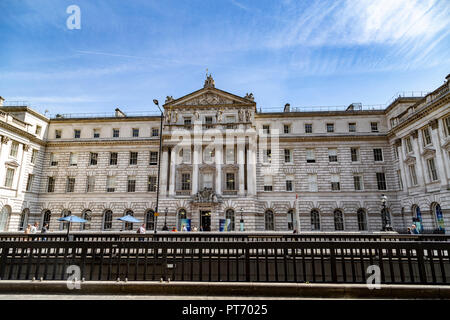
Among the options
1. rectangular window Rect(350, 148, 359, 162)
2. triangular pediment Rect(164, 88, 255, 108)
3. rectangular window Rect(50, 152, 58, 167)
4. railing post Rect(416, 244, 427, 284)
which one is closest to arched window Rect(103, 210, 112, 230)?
rectangular window Rect(50, 152, 58, 167)

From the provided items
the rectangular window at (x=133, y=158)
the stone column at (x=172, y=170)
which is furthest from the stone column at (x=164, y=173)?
the rectangular window at (x=133, y=158)

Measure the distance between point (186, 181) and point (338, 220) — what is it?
70.4 ft

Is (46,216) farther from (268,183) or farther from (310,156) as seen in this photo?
(310,156)

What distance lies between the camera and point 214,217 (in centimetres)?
3200

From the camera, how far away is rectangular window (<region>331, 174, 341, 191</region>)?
34.5 metres

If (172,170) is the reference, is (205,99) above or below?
above

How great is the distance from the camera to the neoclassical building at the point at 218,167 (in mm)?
32375

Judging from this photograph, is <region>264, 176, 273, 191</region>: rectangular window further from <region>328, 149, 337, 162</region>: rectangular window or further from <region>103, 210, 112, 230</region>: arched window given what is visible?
<region>103, 210, 112, 230</region>: arched window

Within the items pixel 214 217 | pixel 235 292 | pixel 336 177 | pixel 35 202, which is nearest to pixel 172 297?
pixel 235 292

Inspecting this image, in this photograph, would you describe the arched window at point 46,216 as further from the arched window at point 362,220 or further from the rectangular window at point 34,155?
A: the arched window at point 362,220

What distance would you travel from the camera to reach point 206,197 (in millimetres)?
32469

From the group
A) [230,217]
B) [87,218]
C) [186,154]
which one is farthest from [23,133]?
[230,217]

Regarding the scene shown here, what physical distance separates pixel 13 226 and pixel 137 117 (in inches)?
841
